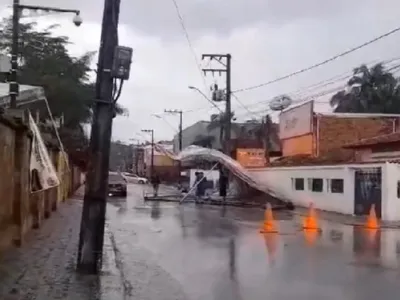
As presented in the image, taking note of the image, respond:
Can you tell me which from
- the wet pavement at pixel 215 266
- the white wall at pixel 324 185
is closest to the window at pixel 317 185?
the white wall at pixel 324 185

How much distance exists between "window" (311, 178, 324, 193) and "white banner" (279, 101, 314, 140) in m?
9.88

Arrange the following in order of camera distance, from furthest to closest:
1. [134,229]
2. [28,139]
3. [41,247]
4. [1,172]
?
1. [134,229]
2. [28,139]
3. [41,247]
4. [1,172]

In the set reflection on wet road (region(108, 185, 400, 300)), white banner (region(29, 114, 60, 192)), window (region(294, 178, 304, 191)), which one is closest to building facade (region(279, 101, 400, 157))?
window (region(294, 178, 304, 191))

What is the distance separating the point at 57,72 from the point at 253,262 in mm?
40809

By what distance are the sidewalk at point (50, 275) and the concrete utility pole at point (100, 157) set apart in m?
0.46

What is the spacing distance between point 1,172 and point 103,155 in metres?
2.45

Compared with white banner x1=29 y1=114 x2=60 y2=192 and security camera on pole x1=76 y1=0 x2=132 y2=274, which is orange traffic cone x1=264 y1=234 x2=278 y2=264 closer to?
security camera on pole x1=76 y1=0 x2=132 y2=274

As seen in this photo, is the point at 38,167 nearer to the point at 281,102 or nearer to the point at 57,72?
the point at 57,72

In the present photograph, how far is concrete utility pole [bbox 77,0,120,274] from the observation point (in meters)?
12.0

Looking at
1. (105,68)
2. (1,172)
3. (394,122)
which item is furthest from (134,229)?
(394,122)

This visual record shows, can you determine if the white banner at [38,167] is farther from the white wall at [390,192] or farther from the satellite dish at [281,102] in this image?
Answer: the satellite dish at [281,102]

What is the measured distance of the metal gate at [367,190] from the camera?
32062 mm

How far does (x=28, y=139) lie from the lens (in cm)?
1711

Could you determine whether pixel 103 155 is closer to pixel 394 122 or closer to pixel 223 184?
pixel 223 184
